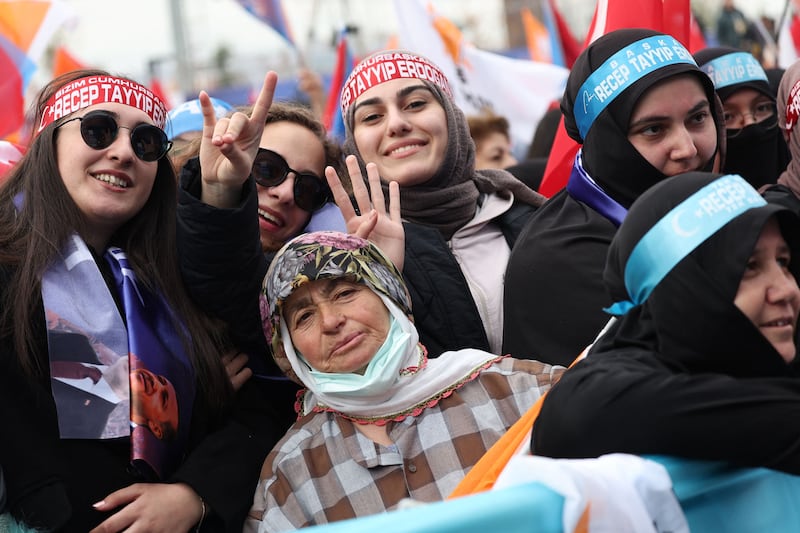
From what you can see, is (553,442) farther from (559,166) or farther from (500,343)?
(559,166)

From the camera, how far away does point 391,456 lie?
2.79 metres

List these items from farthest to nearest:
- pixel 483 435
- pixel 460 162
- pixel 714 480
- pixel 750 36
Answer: pixel 750 36 → pixel 460 162 → pixel 483 435 → pixel 714 480

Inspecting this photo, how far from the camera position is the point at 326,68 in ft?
74.0

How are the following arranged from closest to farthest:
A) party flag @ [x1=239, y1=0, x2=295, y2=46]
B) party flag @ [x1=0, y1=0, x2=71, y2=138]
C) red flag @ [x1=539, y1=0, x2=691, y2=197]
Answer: red flag @ [x1=539, y1=0, x2=691, y2=197] < party flag @ [x1=0, y1=0, x2=71, y2=138] < party flag @ [x1=239, y1=0, x2=295, y2=46]

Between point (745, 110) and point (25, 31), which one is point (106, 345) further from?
point (25, 31)

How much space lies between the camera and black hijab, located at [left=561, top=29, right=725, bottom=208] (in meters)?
3.19

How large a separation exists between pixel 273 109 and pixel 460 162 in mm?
731

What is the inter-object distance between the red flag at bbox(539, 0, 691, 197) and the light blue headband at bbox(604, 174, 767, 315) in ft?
8.02

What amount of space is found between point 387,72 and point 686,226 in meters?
2.08

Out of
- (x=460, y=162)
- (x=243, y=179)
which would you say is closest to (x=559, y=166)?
(x=460, y=162)

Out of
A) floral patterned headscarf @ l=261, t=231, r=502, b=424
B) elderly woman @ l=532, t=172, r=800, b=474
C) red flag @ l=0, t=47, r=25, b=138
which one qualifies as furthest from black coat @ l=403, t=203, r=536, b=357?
red flag @ l=0, t=47, r=25, b=138

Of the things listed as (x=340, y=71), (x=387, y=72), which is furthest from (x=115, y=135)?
(x=340, y=71)

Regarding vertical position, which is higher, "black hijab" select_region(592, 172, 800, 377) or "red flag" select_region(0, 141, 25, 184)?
"red flag" select_region(0, 141, 25, 184)

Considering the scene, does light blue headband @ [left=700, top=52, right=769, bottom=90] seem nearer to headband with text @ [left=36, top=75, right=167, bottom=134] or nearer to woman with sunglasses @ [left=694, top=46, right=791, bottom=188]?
woman with sunglasses @ [left=694, top=46, right=791, bottom=188]
